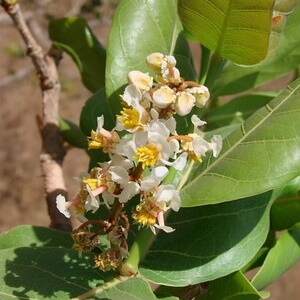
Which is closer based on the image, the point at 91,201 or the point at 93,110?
the point at 91,201

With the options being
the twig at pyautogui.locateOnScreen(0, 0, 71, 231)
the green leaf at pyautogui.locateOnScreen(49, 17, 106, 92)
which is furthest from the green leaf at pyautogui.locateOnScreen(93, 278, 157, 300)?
the green leaf at pyautogui.locateOnScreen(49, 17, 106, 92)

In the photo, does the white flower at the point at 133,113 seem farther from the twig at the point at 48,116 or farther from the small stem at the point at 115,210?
the twig at the point at 48,116

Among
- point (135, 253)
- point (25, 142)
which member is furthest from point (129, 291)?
point (25, 142)

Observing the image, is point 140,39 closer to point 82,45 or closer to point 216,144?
point 216,144

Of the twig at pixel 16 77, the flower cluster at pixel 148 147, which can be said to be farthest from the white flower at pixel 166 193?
the twig at pixel 16 77

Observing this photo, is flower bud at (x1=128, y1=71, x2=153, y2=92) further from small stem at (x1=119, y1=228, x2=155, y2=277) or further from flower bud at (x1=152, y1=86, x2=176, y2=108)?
small stem at (x1=119, y1=228, x2=155, y2=277)

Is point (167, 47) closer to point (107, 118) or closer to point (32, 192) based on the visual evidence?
point (107, 118)
